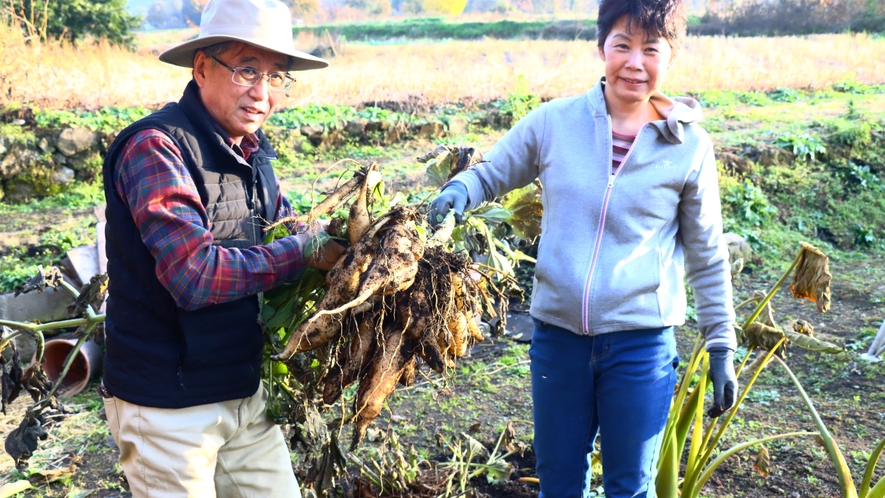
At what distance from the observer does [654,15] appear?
1.74 metres

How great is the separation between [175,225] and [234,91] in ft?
1.27

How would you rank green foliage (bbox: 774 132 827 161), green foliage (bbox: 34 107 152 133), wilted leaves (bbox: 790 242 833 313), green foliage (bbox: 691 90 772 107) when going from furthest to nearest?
green foliage (bbox: 691 90 772 107) < green foliage (bbox: 34 107 152 133) < green foliage (bbox: 774 132 827 161) < wilted leaves (bbox: 790 242 833 313)

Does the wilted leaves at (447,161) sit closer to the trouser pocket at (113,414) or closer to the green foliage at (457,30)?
the trouser pocket at (113,414)

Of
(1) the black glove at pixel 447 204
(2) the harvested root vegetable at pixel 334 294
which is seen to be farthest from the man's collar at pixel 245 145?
(1) the black glove at pixel 447 204

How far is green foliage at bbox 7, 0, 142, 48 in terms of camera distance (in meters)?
10.6

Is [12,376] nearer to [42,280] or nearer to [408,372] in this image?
[42,280]

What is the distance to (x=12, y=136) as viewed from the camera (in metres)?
6.95

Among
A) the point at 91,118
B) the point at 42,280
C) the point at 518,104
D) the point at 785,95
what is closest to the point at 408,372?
the point at 42,280

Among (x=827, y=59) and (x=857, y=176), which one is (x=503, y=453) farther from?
(x=827, y=59)

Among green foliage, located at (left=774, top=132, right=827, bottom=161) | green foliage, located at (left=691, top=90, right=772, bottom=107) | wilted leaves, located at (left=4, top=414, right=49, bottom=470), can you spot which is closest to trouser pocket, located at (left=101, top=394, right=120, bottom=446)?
wilted leaves, located at (left=4, top=414, right=49, bottom=470)

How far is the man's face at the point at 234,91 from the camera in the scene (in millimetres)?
1678

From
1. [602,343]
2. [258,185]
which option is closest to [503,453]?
[602,343]

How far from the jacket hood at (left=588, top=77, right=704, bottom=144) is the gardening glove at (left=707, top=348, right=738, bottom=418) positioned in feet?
1.93

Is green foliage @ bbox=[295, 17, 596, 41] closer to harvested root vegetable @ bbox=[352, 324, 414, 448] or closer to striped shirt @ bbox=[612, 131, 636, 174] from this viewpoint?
striped shirt @ bbox=[612, 131, 636, 174]
